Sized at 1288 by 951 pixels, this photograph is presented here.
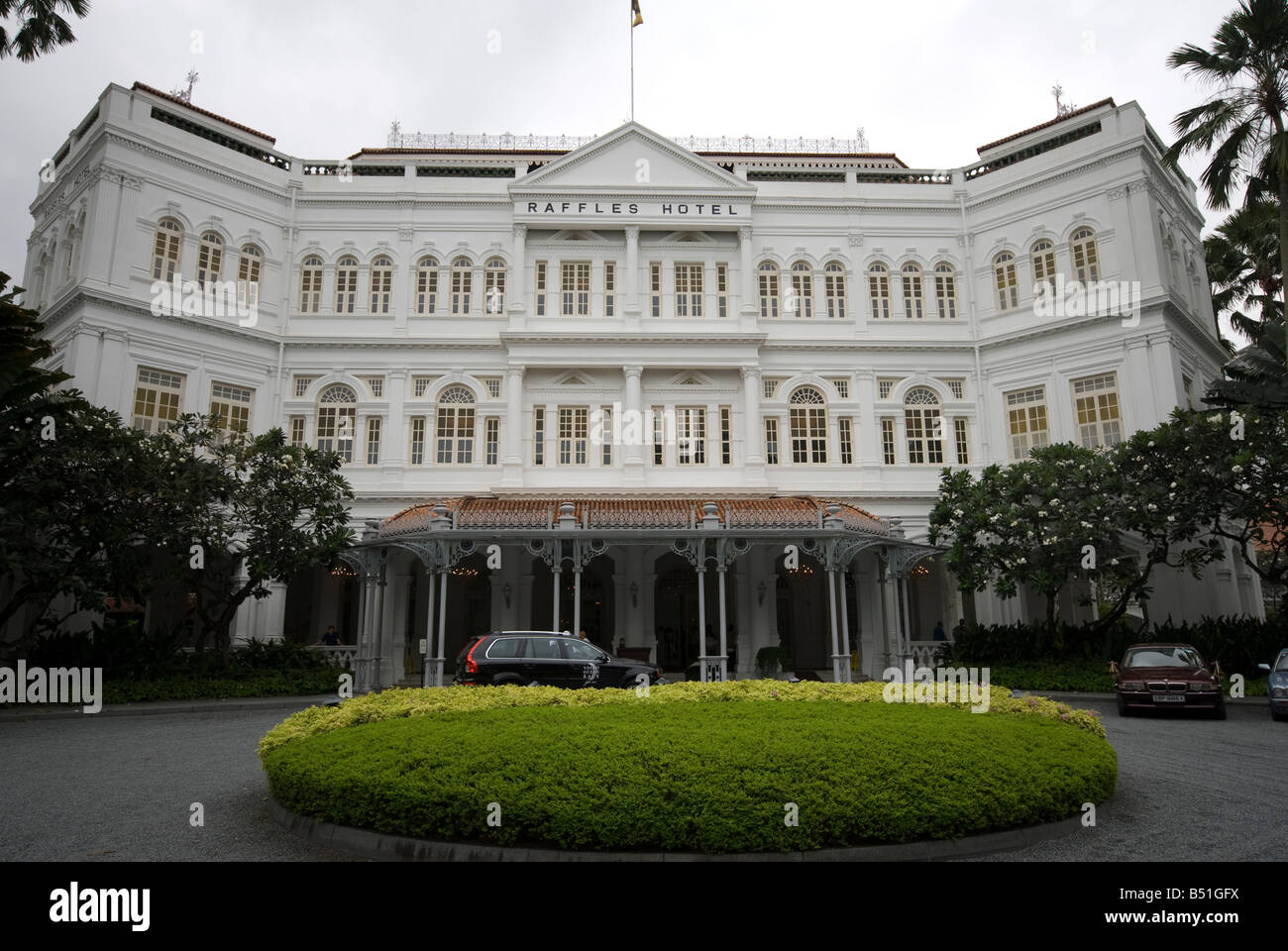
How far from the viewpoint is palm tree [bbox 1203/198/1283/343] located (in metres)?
26.5

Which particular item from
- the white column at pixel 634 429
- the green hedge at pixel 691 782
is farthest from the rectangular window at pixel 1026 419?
the green hedge at pixel 691 782

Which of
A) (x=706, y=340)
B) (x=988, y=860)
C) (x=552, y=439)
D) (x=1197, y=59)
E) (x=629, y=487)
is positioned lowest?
(x=988, y=860)

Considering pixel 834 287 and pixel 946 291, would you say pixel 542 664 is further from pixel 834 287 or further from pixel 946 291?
pixel 946 291

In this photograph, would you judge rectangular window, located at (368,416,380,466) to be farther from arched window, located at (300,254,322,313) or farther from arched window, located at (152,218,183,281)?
arched window, located at (152,218,183,281)

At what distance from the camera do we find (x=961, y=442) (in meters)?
25.7

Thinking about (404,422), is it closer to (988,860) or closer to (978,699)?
(978,699)

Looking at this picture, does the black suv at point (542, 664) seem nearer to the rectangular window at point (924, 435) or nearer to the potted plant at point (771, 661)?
the potted plant at point (771, 661)

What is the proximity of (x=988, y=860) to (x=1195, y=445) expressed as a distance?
15925 mm

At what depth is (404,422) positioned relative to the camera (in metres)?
25.1

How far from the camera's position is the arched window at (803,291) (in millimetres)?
26453

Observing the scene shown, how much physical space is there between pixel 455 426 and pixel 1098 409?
18455 millimetres

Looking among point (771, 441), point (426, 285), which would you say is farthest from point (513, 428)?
point (771, 441)
